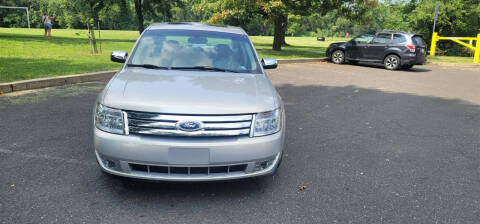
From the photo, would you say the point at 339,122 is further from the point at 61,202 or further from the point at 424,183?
the point at 61,202

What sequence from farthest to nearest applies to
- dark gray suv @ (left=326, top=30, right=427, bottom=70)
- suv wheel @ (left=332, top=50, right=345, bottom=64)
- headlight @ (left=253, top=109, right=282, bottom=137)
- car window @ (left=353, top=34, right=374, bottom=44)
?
suv wheel @ (left=332, top=50, right=345, bottom=64)
car window @ (left=353, top=34, right=374, bottom=44)
dark gray suv @ (left=326, top=30, right=427, bottom=70)
headlight @ (left=253, top=109, right=282, bottom=137)

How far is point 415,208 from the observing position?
11.1ft

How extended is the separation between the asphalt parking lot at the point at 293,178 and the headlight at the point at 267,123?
63 centimetres

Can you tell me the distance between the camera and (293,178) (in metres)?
3.96

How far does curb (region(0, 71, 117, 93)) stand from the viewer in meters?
7.64

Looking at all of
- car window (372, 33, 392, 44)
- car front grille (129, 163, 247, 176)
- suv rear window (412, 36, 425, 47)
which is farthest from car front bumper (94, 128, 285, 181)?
car window (372, 33, 392, 44)

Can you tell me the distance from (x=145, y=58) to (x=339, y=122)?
11.4ft

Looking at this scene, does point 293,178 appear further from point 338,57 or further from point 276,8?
point 276,8

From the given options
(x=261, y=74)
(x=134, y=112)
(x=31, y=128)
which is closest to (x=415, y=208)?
(x=261, y=74)

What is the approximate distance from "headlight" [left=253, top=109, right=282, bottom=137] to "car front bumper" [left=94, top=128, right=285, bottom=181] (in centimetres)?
6

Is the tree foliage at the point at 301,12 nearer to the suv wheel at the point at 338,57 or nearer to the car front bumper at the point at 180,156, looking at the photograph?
the suv wheel at the point at 338,57

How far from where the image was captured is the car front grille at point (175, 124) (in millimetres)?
3066

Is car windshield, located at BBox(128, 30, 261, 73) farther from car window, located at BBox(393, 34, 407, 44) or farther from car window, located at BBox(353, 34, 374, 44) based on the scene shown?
car window, located at BBox(353, 34, 374, 44)

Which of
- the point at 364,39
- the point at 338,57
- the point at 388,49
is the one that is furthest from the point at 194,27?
the point at 338,57
